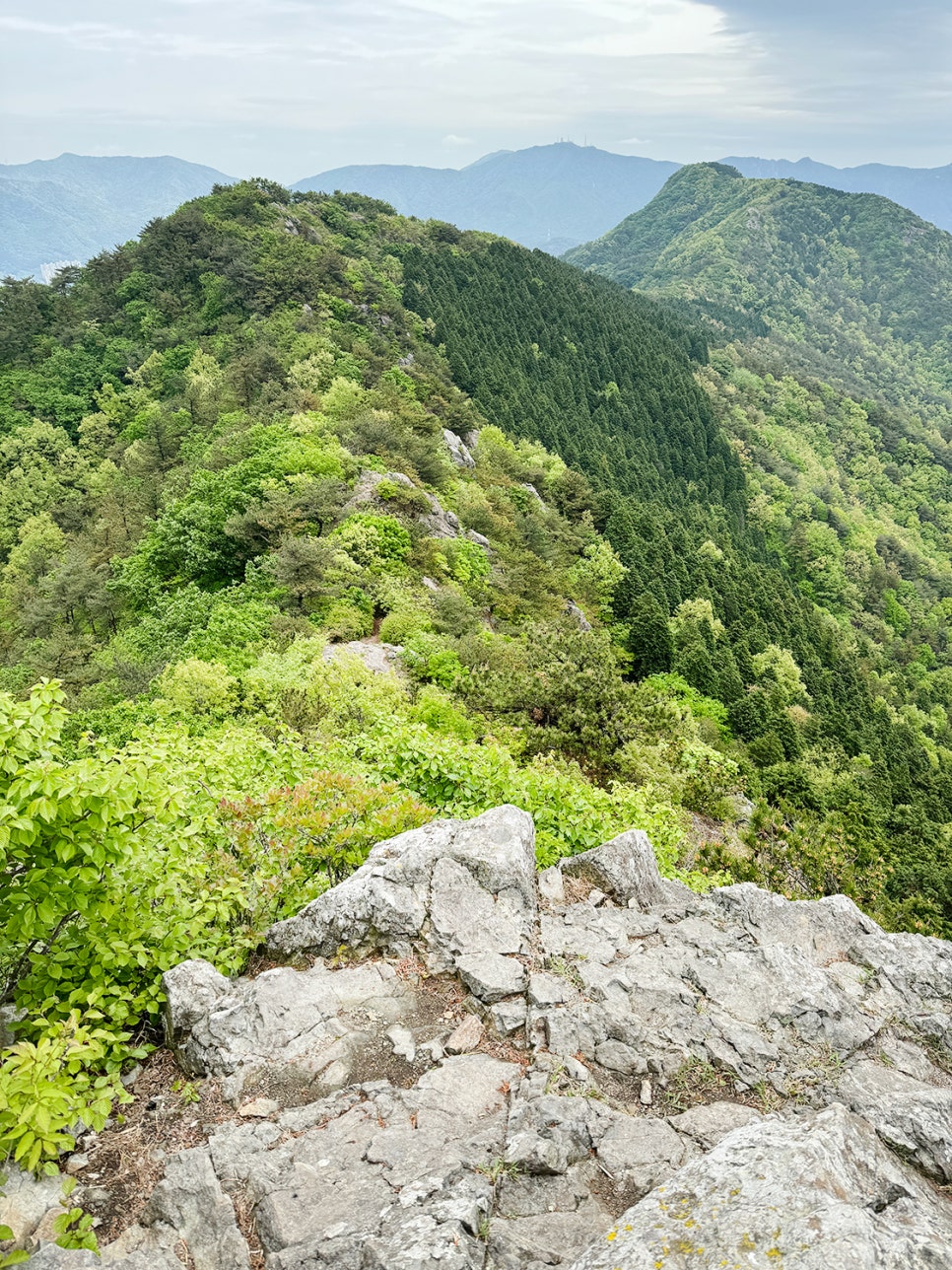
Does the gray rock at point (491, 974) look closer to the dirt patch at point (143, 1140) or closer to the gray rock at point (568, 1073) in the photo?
the gray rock at point (568, 1073)

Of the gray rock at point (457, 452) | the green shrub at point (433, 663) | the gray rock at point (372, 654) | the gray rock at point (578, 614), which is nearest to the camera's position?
the gray rock at point (372, 654)

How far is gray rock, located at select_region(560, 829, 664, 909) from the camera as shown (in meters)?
13.8

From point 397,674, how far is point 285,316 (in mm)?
58565

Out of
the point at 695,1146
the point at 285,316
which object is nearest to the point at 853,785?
the point at 695,1146

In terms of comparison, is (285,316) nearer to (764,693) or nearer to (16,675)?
(16,675)

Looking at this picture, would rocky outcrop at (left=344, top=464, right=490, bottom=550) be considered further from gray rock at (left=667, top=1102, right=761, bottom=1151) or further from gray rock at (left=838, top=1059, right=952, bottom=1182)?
gray rock at (left=838, top=1059, right=952, bottom=1182)

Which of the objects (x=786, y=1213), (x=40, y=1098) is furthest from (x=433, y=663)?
(x=786, y=1213)

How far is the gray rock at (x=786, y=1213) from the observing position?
595 cm

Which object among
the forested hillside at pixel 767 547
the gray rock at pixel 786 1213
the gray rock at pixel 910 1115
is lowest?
the forested hillside at pixel 767 547

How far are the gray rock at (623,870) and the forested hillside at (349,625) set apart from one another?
3.80 ft

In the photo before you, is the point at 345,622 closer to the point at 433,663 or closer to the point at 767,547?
the point at 433,663

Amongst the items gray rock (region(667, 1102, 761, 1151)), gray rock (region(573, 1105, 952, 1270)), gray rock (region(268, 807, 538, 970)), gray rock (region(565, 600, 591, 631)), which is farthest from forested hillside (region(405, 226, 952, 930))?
gray rock (region(573, 1105, 952, 1270))

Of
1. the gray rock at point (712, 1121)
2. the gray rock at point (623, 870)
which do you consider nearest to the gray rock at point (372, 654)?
the gray rock at point (623, 870)

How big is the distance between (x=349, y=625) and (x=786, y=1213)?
1150 inches
